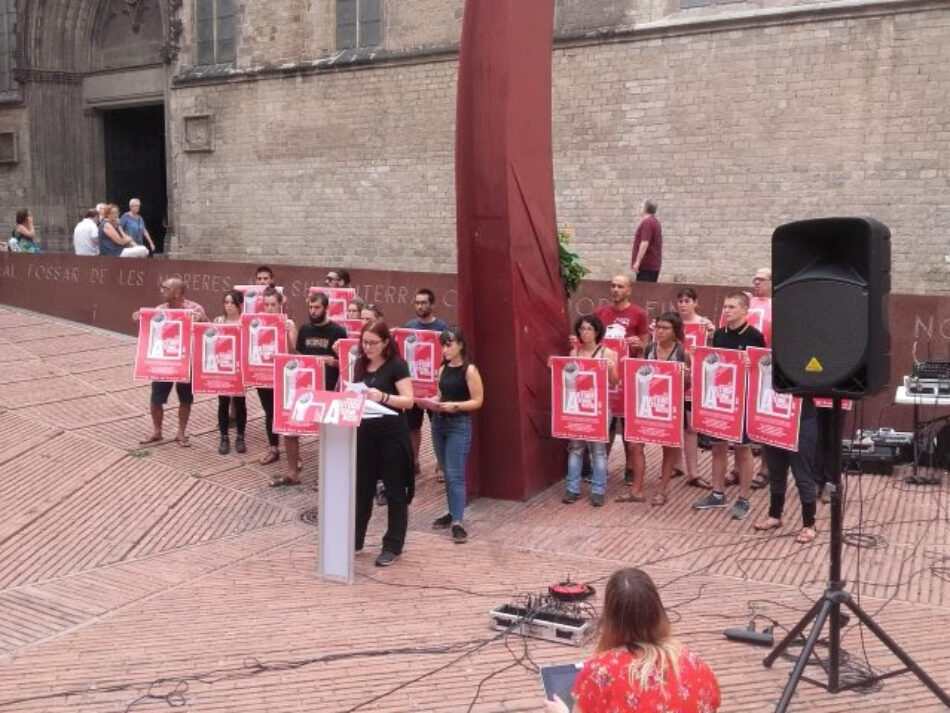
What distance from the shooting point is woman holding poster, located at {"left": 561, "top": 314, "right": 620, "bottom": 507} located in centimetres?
932

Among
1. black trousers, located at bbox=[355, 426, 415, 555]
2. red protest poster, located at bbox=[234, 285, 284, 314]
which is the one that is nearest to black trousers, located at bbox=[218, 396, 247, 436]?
red protest poster, located at bbox=[234, 285, 284, 314]

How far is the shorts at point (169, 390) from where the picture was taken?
1106cm

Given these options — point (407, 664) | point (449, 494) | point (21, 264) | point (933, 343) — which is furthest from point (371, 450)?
point (21, 264)

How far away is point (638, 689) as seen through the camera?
330cm

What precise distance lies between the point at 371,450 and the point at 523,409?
2.11 m

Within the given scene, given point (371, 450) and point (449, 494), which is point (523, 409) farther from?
point (371, 450)

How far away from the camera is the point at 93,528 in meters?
8.87

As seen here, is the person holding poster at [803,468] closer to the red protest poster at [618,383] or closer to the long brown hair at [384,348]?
the red protest poster at [618,383]

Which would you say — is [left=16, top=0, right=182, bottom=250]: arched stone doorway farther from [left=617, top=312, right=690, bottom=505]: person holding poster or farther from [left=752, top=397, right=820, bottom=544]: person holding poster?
[left=752, top=397, right=820, bottom=544]: person holding poster

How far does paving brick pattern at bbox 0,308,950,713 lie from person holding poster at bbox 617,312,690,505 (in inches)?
7.1

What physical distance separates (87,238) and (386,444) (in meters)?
13.9

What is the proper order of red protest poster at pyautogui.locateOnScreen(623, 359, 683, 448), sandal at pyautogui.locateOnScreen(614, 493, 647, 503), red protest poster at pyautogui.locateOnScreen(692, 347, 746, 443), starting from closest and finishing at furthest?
1. red protest poster at pyautogui.locateOnScreen(692, 347, 746, 443)
2. red protest poster at pyautogui.locateOnScreen(623, 359, 683, 448)
3. sandal at pyautogui.locateOnScreen(614, 493, 647, 503)

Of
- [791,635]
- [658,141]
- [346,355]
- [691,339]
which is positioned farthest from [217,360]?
[658,141]

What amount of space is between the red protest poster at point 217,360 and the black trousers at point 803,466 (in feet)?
18.1
